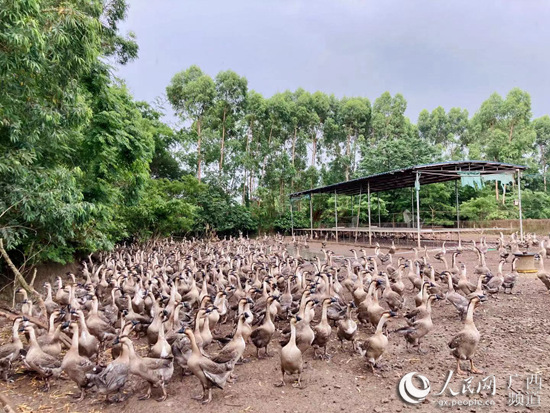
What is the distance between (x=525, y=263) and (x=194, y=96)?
31.3 metres

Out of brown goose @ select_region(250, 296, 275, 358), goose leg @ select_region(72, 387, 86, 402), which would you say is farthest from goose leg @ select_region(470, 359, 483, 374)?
goose leg @ select_region(72, 387, 86, 402)

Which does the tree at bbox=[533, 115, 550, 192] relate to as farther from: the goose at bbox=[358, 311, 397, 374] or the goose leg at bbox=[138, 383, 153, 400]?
the goose leg at bbox=[138, 383, 153, 400]

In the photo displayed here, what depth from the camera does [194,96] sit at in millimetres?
Answer: 34875

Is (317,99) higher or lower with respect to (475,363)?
higher

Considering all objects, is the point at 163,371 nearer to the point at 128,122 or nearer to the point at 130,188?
the point at 128,122

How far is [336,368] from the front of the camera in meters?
5.68

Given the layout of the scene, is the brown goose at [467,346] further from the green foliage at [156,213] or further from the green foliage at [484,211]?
the green foliage at [484,211]

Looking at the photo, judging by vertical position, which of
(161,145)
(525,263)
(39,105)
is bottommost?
(525,263)

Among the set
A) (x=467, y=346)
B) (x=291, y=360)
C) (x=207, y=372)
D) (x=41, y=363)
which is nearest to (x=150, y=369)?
(x=207, y=372)

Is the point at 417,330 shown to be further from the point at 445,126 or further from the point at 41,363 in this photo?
the point at 445,126

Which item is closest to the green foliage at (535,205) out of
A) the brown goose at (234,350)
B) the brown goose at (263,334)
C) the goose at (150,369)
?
the brown goose at (263,334)

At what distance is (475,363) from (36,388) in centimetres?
695

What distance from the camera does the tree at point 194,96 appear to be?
34.8m

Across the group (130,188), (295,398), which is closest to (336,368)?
(295,398)
